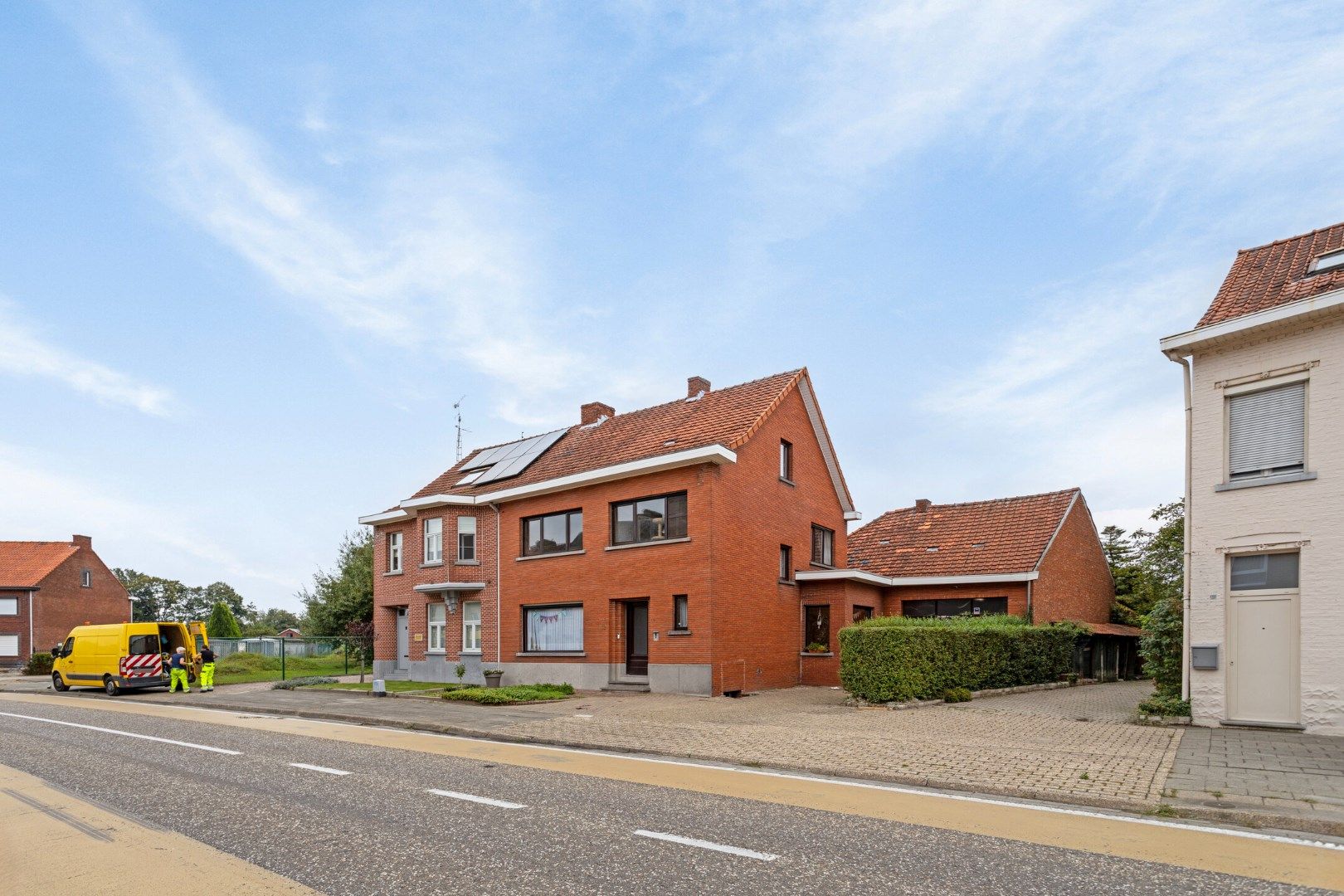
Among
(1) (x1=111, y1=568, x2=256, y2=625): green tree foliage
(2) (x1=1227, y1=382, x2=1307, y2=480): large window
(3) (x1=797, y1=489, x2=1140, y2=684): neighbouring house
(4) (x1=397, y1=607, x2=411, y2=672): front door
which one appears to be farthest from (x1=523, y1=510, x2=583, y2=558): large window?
(1) (x1=111, y1=568, x2=256, y2=625): green tree foliage

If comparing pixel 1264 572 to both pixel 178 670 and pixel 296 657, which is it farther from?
pixel 296 657

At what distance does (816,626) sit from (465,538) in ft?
34.1

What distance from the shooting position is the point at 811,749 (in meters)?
12.2

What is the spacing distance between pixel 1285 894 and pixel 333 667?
38.8 meters

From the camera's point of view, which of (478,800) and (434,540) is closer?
(478,800)

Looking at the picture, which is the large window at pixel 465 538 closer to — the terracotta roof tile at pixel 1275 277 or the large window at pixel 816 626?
the large window at pixel 816 626

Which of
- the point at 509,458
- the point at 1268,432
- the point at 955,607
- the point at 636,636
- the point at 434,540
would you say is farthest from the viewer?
the point at 509,458

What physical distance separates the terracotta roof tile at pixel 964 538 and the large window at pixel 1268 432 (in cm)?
1241

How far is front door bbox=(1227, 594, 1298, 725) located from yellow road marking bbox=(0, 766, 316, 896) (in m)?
13.8

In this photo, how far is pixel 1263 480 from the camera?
14305 millimetres

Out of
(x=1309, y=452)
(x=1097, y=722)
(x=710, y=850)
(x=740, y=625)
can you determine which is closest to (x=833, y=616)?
(x=740, y=625)

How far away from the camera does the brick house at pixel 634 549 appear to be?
2208 cm

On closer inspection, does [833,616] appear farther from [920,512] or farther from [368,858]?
[368,858]

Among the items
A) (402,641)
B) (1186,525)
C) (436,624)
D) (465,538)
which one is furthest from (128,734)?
(1186,525)
